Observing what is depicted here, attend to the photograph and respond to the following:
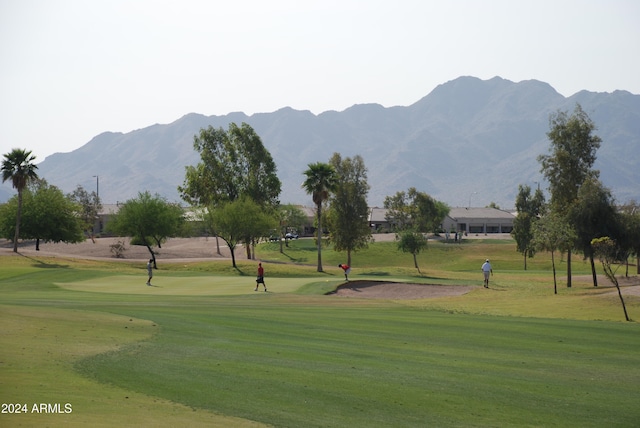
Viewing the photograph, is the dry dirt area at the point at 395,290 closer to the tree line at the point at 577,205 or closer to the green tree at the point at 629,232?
the tree line at the point at 577,205

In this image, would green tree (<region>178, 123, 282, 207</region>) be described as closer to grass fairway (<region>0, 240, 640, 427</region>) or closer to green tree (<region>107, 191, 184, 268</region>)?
green tree (<region>107, 191, 184, 268</region>)

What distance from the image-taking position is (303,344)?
2588 centimetres

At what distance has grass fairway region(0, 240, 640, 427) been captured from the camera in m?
17.0

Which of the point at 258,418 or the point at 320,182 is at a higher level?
the point at 320,182

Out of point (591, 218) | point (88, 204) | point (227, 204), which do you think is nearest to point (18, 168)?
point (227, 204)

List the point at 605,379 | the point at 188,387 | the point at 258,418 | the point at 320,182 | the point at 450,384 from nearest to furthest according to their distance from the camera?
→ the point at 258,418 → the point at 188,387 → the point at 450,384 → the point at 605,379 → the point at 320,182

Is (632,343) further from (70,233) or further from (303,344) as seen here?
(70,233)

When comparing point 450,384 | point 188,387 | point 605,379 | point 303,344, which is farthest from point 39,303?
point 605,379

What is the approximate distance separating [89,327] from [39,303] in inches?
475

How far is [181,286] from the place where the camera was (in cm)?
5819

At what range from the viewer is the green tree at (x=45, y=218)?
97.2m

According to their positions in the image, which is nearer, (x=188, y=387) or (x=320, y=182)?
(x=188, y=387)

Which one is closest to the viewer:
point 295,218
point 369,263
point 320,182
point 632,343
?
point 632,343

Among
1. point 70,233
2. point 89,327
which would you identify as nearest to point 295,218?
point 70,233
